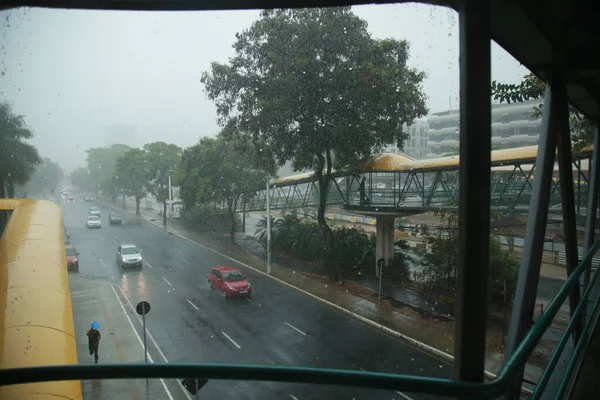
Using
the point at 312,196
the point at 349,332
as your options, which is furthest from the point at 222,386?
the point at 312,196

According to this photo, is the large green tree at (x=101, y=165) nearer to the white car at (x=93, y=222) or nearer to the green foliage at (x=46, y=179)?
the white car at (x=93, y=222)

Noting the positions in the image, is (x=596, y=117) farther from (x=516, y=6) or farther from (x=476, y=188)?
(x=476, y=188)

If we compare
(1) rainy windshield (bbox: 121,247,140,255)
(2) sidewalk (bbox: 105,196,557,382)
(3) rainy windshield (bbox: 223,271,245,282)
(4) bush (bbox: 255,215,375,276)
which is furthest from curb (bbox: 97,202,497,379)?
(1) rainy windshield (bbox: 121,247,140,255)

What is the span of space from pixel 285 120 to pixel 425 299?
15.2 ft

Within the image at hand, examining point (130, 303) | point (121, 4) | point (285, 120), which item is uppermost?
point (285, 120)

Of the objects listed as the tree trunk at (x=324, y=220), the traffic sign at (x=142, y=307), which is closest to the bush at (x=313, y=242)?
the tree trunk at (x=324, y=220)

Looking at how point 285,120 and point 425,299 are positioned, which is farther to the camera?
point 425,299

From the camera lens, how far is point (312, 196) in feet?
32.7

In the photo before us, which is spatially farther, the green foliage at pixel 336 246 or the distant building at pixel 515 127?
the green foliage at pixel 336 246

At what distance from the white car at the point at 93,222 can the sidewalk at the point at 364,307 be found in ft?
6.77

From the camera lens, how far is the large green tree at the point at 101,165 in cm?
714

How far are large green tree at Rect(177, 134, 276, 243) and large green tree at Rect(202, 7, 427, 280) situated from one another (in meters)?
2.40

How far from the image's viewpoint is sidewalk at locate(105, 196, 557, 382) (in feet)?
16.7

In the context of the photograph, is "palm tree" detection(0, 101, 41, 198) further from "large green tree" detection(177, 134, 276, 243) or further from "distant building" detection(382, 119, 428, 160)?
"distant building" detection(382, 119, 428, 160)
